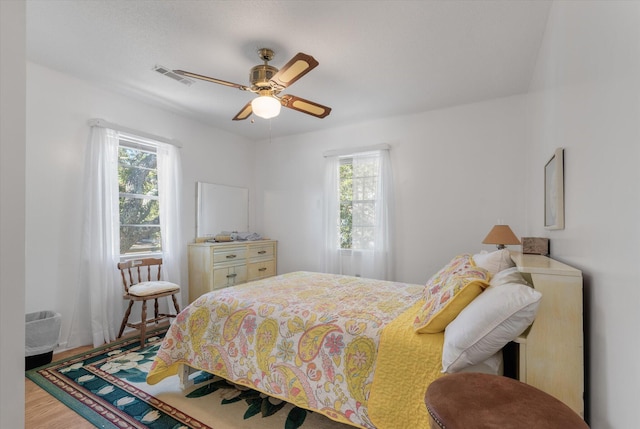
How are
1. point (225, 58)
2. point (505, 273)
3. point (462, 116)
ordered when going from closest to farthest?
point (505, 273), point (225, 58), point (462, 116)

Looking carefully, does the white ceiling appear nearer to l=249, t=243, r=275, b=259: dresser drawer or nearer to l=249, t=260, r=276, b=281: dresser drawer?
l=249, t=243, r=275, b=259: dresser drawer

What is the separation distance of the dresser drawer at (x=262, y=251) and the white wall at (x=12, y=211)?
3720 mm

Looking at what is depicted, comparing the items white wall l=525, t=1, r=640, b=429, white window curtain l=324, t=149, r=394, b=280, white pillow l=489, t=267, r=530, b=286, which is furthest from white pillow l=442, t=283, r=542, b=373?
white window curtain l=324, t=149, r=394, b=280

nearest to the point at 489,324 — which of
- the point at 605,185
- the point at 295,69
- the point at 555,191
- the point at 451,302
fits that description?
the point at 451,302

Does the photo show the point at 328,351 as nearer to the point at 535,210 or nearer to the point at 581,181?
the point at 581,181

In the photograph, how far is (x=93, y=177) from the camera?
10.3 ft

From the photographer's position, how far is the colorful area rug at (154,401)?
1855 mm

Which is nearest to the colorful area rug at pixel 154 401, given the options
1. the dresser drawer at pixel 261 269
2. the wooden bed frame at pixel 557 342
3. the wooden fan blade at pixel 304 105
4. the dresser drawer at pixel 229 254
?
the wooden bed frame at pixel 557 342

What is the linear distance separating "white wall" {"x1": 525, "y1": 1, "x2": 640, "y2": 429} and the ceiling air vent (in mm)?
3022

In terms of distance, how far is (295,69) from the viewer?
2.12 meters

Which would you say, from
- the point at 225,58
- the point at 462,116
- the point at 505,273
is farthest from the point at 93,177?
the point at 462,116

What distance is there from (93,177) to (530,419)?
384 centimetres

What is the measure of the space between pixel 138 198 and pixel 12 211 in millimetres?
3135

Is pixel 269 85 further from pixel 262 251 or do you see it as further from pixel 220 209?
pixel 262 251
